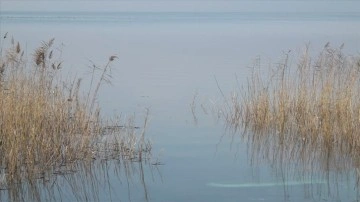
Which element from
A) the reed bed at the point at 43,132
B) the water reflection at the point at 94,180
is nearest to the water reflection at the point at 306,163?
the water reflection at the point at 94,180

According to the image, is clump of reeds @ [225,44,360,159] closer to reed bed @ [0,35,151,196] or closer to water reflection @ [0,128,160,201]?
reed bed @ [0,35,151,196]

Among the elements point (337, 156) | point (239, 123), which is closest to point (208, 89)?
point (239, 123)

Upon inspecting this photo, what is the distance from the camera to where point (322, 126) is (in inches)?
277

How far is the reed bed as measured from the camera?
578 cm

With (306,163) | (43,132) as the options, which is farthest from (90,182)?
(306,163)

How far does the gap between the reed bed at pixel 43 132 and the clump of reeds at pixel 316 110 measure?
5.34ft

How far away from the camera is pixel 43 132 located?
6148mm

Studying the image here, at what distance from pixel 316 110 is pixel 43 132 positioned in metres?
3.18

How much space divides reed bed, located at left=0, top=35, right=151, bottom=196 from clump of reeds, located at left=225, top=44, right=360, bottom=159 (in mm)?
1629

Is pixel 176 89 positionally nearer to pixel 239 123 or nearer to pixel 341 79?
pixel 239 123

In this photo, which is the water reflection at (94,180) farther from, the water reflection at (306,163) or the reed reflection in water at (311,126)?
the reed reflection in water at (311,126)

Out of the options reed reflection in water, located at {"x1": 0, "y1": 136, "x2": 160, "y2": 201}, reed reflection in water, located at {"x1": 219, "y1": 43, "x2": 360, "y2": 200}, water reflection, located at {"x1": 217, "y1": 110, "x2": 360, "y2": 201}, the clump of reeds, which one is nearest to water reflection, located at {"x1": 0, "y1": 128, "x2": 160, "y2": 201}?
reed reflection in water, located at {"x1": 0, "y1": 136, "x2": 160, "y2": 201}

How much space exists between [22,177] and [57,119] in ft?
3.91

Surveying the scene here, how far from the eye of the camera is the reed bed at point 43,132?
19.0 feet
